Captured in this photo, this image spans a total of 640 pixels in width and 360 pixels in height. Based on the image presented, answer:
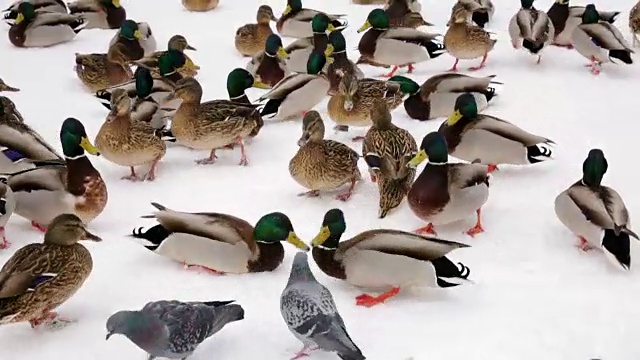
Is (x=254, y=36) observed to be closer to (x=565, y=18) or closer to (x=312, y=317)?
(x=565, y=18)

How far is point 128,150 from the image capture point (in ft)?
16.2

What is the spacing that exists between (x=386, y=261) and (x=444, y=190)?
0.72 metres

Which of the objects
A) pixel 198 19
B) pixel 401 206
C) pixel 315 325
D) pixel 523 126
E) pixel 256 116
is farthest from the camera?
pixel 198 19

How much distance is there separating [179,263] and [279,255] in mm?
487

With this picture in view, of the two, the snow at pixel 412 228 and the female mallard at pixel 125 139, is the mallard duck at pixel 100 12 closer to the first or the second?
the snow at pixel 412 228

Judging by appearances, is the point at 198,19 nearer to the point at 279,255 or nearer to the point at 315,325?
the point at 279,255

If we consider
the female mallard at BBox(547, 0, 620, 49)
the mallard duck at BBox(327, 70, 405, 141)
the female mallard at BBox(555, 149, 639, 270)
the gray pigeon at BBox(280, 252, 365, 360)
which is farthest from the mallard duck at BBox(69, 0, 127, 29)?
the gray pigeon at BBox(280, 252, 365, 360)

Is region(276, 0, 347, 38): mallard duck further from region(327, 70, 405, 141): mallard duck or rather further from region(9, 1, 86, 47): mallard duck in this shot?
region(327, 70, 405, 141): mallard duck

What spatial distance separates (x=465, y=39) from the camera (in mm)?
6777

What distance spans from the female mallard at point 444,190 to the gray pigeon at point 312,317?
998mm

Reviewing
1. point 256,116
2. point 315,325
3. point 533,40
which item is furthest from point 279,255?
point 533,40

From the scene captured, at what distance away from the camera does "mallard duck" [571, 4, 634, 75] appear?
654cm

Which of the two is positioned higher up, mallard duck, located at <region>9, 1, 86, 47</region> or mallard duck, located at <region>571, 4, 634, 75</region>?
mallard duck, located at <region>571, 4, 634, 75</region>

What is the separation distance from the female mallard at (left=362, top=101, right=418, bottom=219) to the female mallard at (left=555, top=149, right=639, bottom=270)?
0.81 metres
